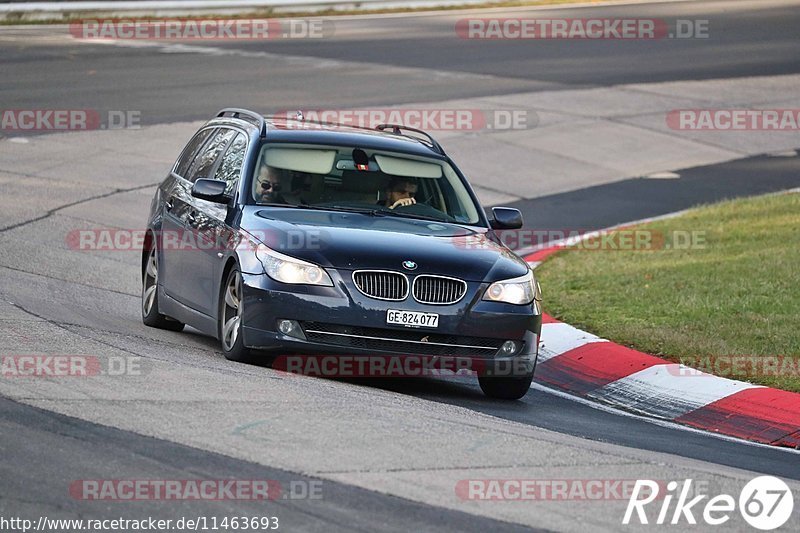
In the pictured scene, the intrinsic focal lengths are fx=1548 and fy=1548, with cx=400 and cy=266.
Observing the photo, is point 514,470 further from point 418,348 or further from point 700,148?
point 700,148

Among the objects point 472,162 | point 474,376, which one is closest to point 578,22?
point 472,162

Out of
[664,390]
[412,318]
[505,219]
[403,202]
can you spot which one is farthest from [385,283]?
[664,390]

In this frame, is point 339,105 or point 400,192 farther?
point 339,105

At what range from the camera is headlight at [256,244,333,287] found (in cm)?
951

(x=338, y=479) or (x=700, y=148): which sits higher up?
(x=338, y=479)

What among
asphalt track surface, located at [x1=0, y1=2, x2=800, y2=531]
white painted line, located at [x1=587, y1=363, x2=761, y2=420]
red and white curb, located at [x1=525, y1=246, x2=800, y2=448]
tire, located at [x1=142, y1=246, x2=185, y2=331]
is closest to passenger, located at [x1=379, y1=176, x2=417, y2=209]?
asphalt track surface, located at [x1=0, y1=2, x2=800, y2=531]

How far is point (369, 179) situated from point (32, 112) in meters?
13.2

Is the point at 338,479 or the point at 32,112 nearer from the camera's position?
the point at 338,479

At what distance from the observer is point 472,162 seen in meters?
21.6

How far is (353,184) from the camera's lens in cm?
1077

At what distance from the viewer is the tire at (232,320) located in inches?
388

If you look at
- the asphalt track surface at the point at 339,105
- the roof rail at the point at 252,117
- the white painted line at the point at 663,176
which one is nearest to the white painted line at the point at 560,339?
the asphalt track surface at the point at 339,105

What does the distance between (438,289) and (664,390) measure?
81.0 inches

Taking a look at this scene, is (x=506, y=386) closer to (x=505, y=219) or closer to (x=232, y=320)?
(x=505, y=219)
